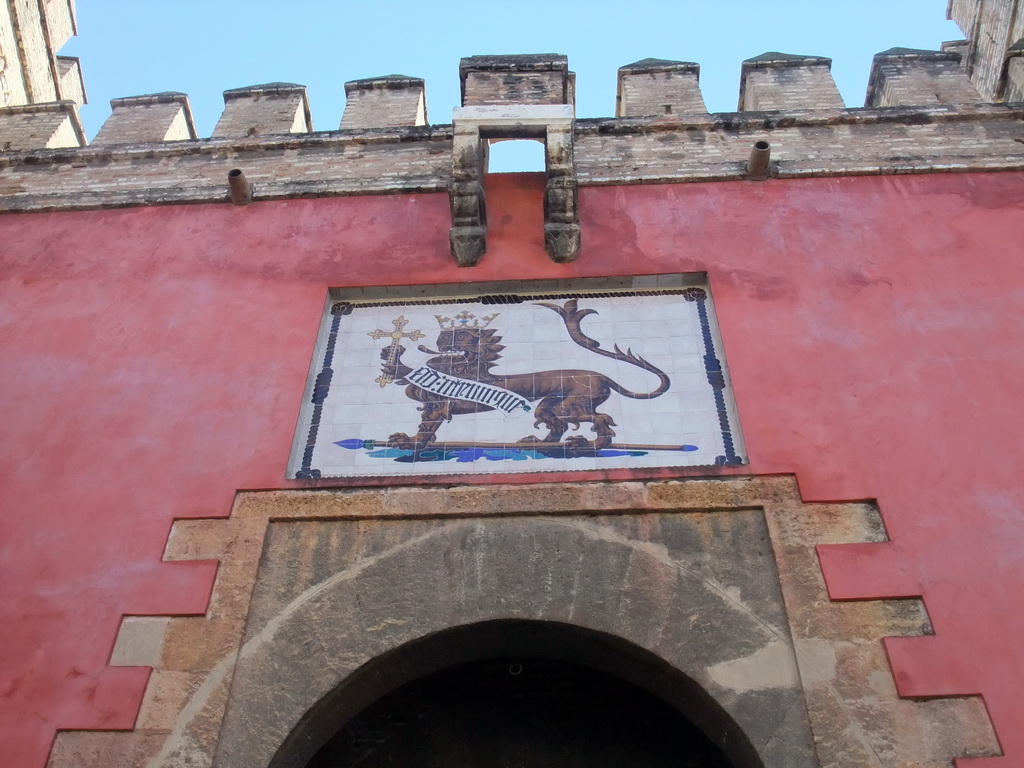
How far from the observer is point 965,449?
4352 mm

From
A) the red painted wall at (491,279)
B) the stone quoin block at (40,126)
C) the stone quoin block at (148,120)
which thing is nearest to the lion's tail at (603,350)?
the red painted wall at (491,279)

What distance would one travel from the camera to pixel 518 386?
4812mm

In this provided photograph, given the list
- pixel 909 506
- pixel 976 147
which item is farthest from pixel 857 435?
pixel 976 147

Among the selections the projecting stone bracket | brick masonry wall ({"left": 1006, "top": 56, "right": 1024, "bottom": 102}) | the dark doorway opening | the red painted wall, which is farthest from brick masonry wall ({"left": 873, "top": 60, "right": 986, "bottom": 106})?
the dark doorway opening

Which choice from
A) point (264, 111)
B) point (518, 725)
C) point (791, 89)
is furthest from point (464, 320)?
point (791, 89)

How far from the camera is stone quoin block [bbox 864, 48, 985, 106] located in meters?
6.40

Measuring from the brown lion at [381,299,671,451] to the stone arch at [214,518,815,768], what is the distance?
0.52m

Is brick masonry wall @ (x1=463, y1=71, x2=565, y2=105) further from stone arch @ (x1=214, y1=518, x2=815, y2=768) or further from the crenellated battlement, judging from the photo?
stone arch @ (x1=214, y1=518, x2=815, y2=768)

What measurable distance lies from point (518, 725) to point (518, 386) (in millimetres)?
1624

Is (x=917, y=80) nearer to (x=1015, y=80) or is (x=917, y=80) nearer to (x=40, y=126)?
(x=1015, y=80)

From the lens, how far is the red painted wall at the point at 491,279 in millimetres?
3912

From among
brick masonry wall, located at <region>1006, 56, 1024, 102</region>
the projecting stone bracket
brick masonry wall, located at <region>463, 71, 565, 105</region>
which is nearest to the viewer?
the projecting stone bracket

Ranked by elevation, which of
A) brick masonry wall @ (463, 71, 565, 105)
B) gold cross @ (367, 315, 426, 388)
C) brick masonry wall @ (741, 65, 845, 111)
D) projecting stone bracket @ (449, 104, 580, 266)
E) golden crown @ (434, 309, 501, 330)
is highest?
brick masonry wall @ (741, 65, 845, 111)

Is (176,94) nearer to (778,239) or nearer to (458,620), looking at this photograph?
(778,239)
